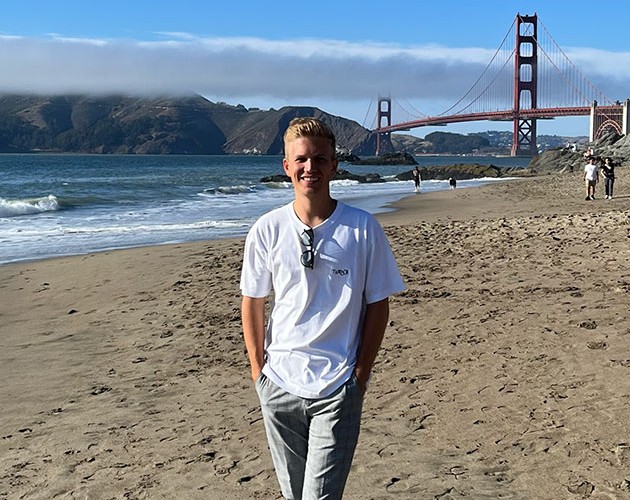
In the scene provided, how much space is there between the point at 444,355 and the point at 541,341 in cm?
63

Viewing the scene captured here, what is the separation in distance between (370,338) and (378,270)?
184mm

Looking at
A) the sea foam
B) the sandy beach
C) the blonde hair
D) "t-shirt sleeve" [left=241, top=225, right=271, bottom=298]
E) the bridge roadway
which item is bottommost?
the sea foam

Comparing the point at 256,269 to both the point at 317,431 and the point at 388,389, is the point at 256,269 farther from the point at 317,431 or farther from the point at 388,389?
the point at 388,389

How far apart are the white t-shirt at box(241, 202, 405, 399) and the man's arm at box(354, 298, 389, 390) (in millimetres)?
18

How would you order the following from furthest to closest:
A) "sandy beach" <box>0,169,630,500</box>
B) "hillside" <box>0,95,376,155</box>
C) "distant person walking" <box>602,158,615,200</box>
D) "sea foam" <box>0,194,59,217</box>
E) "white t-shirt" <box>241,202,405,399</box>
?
1. "hillside" <box>0,95,376,155</box>
2. "sea foam" <box>0,194,59,217</box>
3. "distant person walking" <box>602,158,615,200</box>
4. "sandy beach" <box>0,169,630,500</box>
5. "white t-shirt" <box>241,202,405,399</box>

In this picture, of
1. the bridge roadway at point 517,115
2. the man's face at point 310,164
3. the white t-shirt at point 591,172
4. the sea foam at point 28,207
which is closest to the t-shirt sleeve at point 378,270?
the man's face at point 310,164

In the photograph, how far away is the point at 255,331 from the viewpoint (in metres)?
2.20

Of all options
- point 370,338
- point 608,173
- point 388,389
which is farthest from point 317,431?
point 608,173

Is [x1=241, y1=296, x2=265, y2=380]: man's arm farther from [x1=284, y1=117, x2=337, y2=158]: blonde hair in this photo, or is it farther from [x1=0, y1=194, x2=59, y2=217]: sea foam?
[x1=0, y1=194, x2=59, y2=217]: sea foam

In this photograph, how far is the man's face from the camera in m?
2.14

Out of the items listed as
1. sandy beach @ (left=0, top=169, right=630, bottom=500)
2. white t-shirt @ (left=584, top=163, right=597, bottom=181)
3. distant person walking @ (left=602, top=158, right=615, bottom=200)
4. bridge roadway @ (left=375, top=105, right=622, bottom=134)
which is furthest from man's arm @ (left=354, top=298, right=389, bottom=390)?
bridge roadway @ (left=375, top=105, right=622, bottom=134)

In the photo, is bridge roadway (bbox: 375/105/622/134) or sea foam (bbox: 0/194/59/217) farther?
bridge roadway (bbox: 375/105/622/134)

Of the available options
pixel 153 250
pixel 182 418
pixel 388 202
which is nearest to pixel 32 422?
pixel 182 418

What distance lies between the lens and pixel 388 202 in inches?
916
